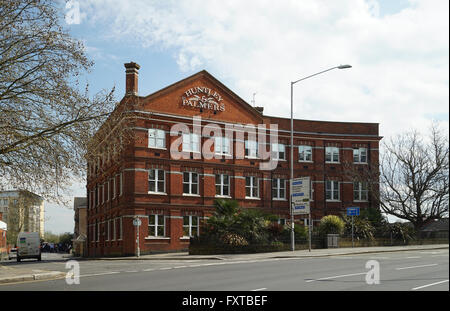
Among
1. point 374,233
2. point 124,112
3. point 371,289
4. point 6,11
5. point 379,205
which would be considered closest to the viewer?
point 371,289

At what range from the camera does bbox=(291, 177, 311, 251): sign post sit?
3394cm

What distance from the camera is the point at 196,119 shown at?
45625mm

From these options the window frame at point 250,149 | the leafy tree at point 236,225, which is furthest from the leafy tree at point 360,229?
the window frame at point 250,149

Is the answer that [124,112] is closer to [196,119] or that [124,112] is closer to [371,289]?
[371,289]

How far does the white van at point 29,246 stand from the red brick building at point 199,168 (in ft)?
18.5

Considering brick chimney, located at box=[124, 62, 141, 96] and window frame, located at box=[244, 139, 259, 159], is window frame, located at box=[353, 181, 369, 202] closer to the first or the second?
window frame, located at box=[244, 139, 259, 159]

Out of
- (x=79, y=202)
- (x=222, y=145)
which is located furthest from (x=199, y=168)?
(x=79, y=202)

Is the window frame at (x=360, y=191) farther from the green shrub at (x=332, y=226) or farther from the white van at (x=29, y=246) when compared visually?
the white van at (x=29, y=246)

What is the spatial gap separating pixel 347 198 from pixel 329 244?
17.2 meters

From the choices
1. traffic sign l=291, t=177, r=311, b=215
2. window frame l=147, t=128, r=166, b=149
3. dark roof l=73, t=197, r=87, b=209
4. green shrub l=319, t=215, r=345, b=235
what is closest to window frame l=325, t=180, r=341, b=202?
green shrub l=319, t=215, r=345, b=235

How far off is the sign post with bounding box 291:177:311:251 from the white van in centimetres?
2487

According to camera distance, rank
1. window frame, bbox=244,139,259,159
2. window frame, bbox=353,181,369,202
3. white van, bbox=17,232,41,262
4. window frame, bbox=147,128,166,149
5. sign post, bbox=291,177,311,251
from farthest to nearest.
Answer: window frame, bbox=353,181,369,202 → window frame, bbox=244,139,259,159 → white van, bbox=17,232,41,262 → window frame, bbox=147,128,166,149 → sign post, bbox=291,177,311,251

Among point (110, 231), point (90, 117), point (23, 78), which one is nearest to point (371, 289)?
point (90, 117)

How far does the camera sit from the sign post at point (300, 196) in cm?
3394
